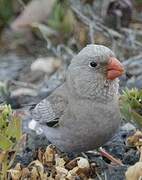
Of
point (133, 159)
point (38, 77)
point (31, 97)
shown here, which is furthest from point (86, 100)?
point (38, 77)

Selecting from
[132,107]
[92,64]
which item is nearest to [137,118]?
[132,107]

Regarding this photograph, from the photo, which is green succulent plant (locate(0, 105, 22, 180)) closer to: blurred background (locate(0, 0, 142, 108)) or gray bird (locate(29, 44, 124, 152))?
gray bird (locate(29, 44, 124, 152))

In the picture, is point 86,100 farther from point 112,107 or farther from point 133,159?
point 133,159

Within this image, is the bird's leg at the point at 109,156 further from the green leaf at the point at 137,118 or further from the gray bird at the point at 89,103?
the green leaf at the point at 137,118

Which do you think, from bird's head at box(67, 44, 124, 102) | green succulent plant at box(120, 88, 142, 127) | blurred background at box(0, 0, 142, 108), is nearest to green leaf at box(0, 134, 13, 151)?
green succulent plant at box(120, 88, 142, 127)

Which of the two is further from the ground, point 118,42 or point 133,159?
point 133,159

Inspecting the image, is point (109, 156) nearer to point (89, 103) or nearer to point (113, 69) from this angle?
point (89, 103)
